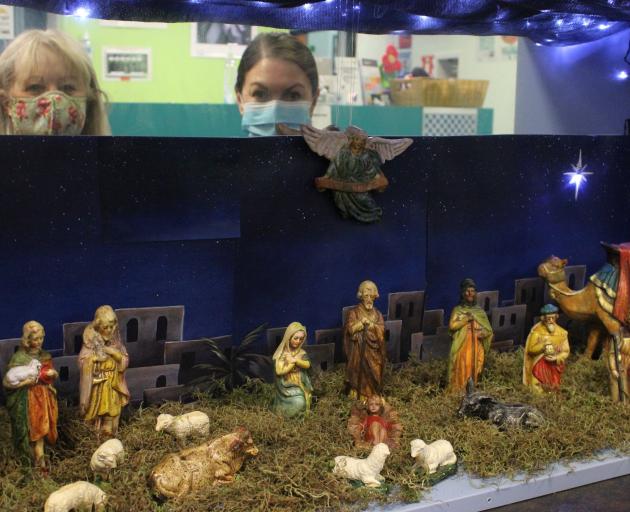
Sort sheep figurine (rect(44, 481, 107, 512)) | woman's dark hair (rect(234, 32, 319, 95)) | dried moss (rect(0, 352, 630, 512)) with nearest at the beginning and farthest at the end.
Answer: sheep figurine (rect(44, 481, 107, 512)) → dried moss (rect(0, 352, 630, 512)) → woman's dark hair (rect(234, 32, 319, 95))

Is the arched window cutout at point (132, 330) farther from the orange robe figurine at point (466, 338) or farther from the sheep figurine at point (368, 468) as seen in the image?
the orange robe figurine at point (466, 338)

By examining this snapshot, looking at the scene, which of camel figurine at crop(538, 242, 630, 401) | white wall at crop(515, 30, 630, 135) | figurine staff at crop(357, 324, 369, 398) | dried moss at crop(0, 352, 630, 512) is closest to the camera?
dried moss at crop(0, 352, 630, 512)

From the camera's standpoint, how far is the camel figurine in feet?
13.6

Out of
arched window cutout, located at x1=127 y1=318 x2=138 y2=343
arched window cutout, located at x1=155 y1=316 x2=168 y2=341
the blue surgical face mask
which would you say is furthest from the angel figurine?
arched window cutout, located at x1=127 y1=318 x2=138 y2=343

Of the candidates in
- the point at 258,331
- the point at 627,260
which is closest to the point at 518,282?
the point at 627,260

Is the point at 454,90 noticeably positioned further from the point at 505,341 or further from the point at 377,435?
the point at 377,435

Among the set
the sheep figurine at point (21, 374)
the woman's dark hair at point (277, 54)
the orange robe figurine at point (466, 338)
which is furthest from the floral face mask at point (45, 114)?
the orange robe figurine at point (466, 338)

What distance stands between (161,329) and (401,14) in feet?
6.21

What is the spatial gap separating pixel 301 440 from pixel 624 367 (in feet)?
5.24

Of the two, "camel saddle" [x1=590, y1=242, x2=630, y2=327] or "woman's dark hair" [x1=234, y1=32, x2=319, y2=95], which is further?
"camel saddle" [x1=590, y1=242, x2=630, y2=327]

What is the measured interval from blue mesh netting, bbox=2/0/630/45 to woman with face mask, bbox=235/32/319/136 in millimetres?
115

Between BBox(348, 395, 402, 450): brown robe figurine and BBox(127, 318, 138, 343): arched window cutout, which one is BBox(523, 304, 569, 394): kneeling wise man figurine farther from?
BBox(127, 318, 138, 343): arched window cutout

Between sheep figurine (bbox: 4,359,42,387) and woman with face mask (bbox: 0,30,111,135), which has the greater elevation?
woman with face mask (bbox: 0,30,111,135)

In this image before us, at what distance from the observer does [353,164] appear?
4.00 metres
